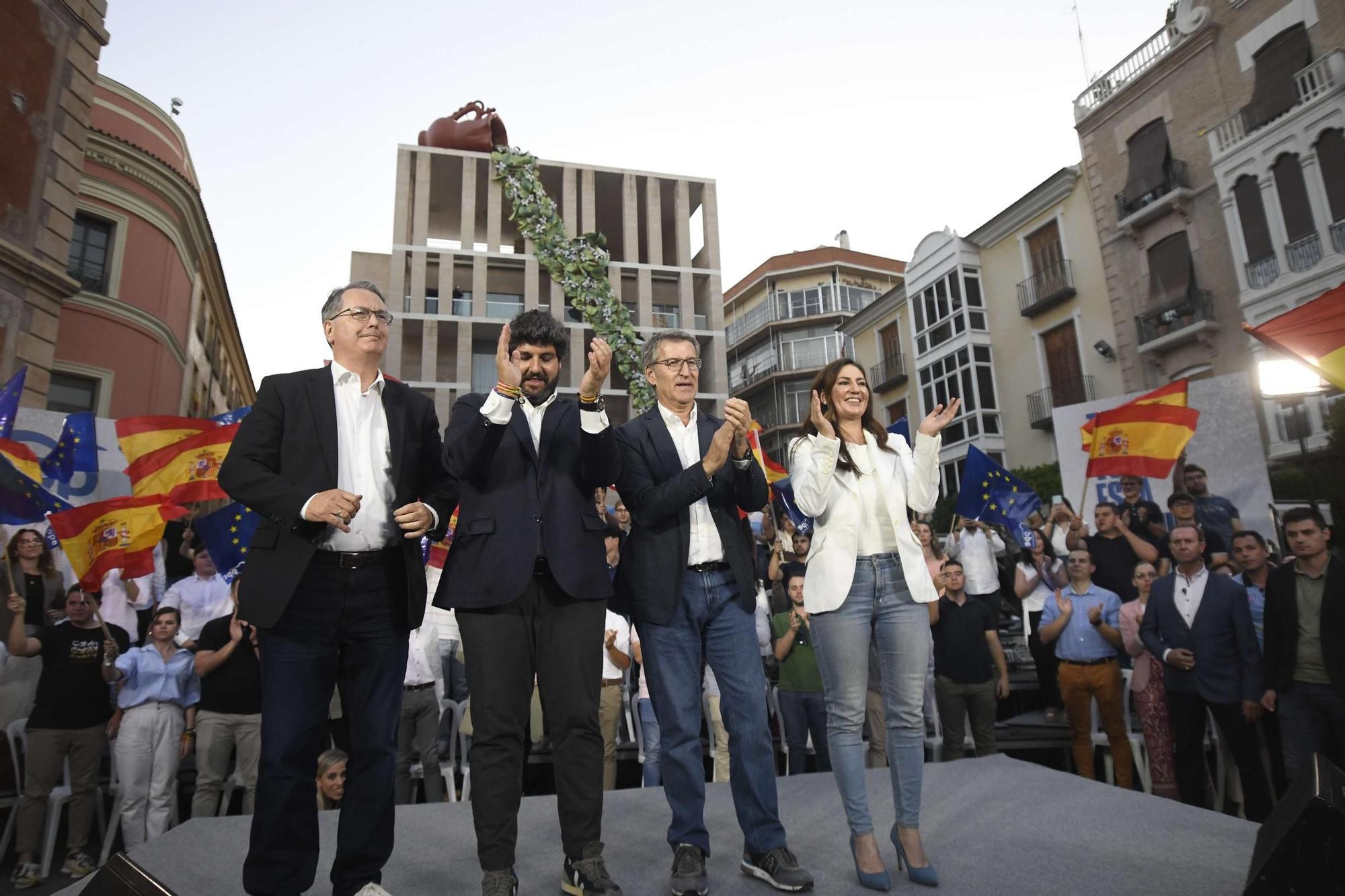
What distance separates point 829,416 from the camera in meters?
3.33

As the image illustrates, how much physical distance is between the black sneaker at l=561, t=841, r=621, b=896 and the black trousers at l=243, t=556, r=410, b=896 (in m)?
0.60

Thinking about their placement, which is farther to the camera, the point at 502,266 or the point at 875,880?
the point at 502,266

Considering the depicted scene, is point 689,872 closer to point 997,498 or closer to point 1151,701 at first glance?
point 1151,701

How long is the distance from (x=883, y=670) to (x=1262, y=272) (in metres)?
17.7

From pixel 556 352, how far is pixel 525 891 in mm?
1871

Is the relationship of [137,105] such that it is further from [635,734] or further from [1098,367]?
[1098,367]

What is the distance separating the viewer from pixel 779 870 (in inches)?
106

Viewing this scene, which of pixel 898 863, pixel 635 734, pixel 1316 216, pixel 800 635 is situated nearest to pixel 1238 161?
pixel 1316 216

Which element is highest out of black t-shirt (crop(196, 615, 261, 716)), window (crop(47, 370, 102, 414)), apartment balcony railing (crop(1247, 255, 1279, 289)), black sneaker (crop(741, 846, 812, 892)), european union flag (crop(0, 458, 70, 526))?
apartment balcony railing (crop(1247, 255, 1279, 289))

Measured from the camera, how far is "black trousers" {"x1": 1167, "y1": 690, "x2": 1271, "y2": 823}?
545cm

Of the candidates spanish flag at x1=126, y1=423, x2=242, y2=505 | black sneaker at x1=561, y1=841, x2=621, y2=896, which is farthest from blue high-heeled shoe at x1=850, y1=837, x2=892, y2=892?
spanish flag at x1=126, y1=423, x2=242, y2=505

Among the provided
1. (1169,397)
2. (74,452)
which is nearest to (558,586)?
(74,452)

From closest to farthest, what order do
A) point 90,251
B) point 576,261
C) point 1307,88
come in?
1. point 576,261
2. point 1307,88
3. point 90,251

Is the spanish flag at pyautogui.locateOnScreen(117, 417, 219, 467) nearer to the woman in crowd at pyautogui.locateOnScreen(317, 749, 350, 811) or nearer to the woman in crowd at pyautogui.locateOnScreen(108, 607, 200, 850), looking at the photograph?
the woman in crowd at pyautogui.locateOnScreen(108, 607, 200, 850)
